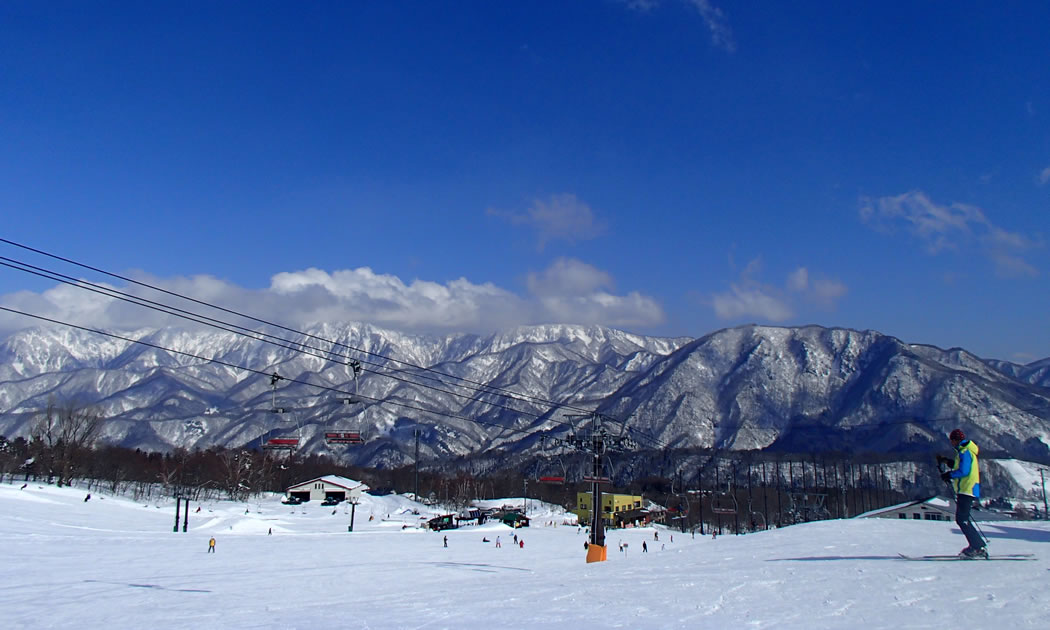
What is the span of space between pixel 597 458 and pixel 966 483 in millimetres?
22593

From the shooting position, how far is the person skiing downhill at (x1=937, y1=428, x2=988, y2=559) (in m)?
19.3

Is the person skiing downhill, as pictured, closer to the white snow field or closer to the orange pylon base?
the white snow field

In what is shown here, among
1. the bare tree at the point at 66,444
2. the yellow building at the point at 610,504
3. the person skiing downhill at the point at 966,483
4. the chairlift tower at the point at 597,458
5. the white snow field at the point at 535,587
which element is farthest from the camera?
the yellow building at the point at 610,504

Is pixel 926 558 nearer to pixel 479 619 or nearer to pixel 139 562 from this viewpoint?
pixel 479 619

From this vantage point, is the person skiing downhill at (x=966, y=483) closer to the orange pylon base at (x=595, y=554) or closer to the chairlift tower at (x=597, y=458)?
the orange pylon base at (x=595, y=554)

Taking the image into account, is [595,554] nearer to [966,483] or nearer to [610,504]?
[966,483]

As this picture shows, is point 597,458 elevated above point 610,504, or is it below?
above

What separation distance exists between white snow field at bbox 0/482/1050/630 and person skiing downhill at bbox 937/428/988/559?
3.88ft

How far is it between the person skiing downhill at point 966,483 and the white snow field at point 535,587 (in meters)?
1.18

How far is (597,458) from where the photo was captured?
→ 132 feet

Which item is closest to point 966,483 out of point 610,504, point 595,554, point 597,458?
point 595,554

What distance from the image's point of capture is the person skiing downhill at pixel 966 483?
63.2ft

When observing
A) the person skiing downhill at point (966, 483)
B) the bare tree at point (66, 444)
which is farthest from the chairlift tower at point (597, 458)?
the bare tree at point (66, 444)

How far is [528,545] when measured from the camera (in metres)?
62.0
